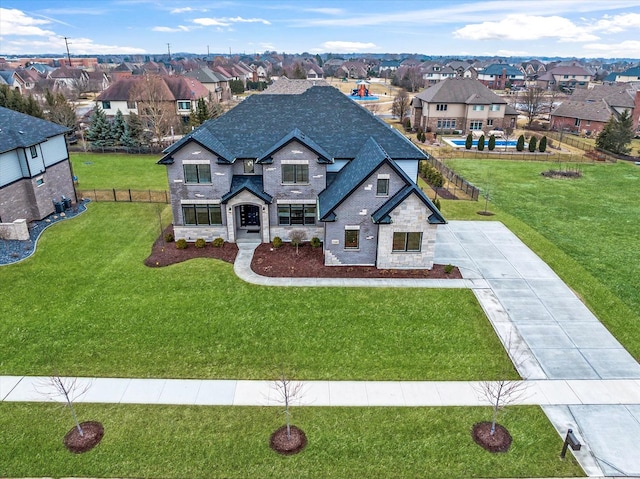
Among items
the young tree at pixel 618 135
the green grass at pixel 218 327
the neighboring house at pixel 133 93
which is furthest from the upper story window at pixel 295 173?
the young tree at pixel 618 135

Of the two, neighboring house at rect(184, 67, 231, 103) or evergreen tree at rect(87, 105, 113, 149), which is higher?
neighboring house at rect(184, 67, 231, 103)

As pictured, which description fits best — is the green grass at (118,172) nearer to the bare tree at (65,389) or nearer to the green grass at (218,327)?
the green grass at (218,327)

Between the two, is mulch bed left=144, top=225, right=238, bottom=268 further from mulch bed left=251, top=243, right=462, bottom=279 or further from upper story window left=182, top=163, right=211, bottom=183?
upper story window left=182, top=163, right=211, bottom=183

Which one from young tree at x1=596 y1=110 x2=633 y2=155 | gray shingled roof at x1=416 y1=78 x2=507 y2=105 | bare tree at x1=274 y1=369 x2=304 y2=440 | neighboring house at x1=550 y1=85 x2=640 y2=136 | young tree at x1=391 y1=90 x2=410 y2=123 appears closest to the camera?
bare tree at x1=274 y1=369 x2=304 y2=440

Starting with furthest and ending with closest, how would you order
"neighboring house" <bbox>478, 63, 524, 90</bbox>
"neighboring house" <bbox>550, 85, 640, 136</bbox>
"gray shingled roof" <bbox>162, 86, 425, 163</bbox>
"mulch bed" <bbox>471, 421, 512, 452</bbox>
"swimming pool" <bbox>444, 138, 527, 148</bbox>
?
"neighboring house" <bbox>478, 63, 524, 90</bbox> → "neighboring house" <bbox>550, 85, 640, 136</bbox> → "swimming pool" <bbox>444, 138, 527, 148</bbox> → "gray shingled roof" <bbox>162, 86, 425, 163</bbox> → "mulch bed" <bbox>471, 421, 512, 452</bbox>

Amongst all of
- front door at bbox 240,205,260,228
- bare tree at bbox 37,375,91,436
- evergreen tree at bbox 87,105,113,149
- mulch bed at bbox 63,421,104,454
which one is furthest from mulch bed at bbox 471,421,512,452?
evergreen tree at bbox 87,105,113,149

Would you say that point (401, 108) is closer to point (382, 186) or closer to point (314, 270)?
point (382, 186)
